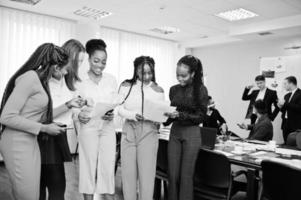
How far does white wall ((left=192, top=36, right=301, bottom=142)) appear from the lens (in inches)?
261

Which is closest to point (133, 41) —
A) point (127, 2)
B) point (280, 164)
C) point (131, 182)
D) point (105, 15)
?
point (105, 15)

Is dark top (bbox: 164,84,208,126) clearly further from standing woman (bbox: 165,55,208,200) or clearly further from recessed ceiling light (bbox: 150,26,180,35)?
recessed ceiling light (bbox: 150,26,180,35)

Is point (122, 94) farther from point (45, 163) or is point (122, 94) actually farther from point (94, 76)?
point (45, 163)

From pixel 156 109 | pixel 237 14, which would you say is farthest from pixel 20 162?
pixel 237 14

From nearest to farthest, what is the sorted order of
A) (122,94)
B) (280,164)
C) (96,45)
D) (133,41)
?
(280,164) < (96,45) < (122,94) < (133,41)

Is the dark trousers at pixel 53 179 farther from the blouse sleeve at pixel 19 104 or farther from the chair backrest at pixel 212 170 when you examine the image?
the chair backrest at pixel 212 170

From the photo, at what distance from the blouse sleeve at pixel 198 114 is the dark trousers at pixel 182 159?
0.21ft

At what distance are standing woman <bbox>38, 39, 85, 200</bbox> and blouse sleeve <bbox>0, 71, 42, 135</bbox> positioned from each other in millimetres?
209

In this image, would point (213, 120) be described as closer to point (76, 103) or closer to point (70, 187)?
point (70, 187)

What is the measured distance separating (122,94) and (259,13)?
3.91 metres

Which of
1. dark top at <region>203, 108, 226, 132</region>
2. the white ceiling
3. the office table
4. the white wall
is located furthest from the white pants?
the white wall

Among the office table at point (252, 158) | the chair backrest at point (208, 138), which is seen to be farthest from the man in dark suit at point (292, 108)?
the chair backrest at point (208, 138)

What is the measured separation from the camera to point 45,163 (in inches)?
70.4

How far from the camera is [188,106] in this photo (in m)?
2.43
